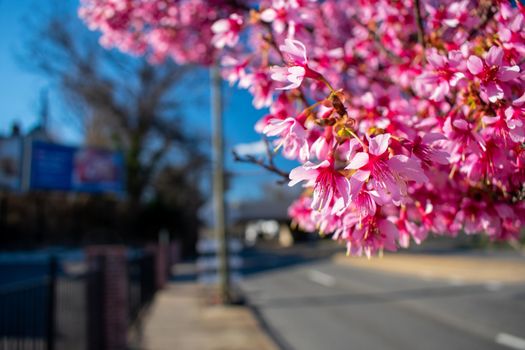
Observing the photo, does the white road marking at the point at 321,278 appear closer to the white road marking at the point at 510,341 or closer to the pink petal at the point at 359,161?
the white road marking at the point at 510,341

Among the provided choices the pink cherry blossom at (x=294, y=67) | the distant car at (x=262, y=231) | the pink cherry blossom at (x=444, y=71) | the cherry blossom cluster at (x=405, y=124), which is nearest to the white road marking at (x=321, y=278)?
the cherry blossom cluster at (x=405, y=124)

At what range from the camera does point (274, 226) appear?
89375mm

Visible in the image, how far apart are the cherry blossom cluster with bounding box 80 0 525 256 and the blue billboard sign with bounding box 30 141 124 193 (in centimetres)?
2426

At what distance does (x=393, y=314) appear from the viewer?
1063cm

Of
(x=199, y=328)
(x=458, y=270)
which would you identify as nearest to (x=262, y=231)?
(x=458, y=270)

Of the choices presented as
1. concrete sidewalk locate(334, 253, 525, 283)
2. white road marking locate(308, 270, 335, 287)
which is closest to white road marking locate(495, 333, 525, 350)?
concrete sidewalk locate(334, 253, 525, 283)

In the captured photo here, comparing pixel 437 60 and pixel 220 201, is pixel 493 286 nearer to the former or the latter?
pixel 220 201

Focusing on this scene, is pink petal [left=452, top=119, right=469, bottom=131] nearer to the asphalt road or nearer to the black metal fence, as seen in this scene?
the black metal fence

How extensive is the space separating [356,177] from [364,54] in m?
2.21

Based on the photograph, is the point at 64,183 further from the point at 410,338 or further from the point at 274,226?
the point at 274,226

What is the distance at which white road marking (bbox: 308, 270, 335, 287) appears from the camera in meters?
17.6

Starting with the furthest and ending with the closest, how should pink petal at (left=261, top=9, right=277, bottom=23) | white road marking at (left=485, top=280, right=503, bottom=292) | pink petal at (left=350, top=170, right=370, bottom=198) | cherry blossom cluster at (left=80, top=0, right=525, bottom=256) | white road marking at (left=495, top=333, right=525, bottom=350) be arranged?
white road marking at (left=485, top=280, right=503, bottom=292), white road marking at (left=495, top=333, right=525, bottom=350), pink petal at (left=261, top=9, right=277, bottom=23), cherry blossom cluster at (left=80, top=0, right=525, bottom=256), pink petal at (left=350, top=170, right=370, bottom=198)

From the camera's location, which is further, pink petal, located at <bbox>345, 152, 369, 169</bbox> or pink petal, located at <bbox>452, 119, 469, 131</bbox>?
pink petal, located at <bbox>452, 119, 469, 131</bbox>

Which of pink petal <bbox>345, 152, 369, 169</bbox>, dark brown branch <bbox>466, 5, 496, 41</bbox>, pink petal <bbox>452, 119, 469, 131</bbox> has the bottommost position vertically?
pink petal <bbox>345, 152, 369, 169</bbox>
